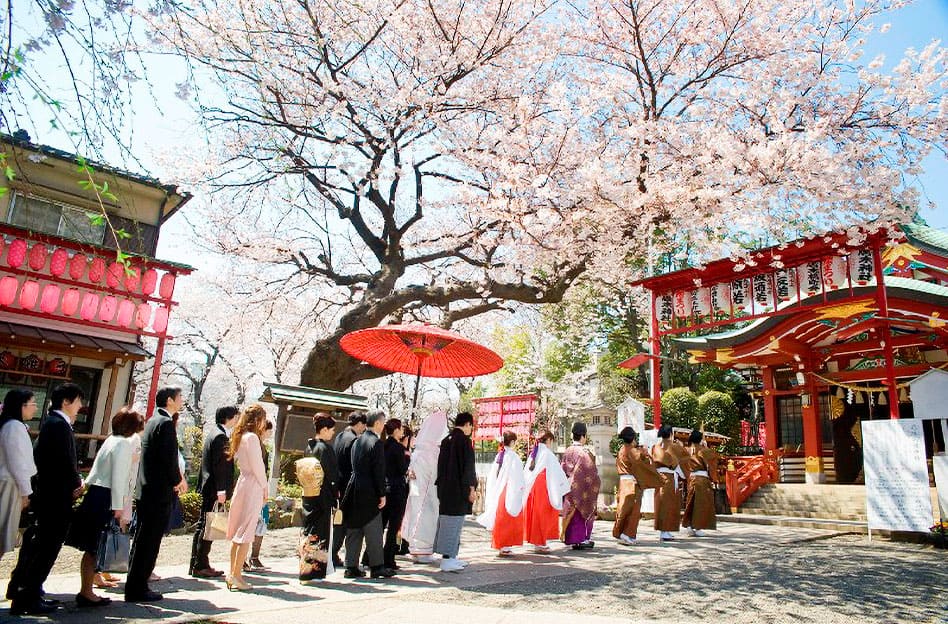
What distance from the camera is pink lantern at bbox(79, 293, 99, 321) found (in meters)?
11.1

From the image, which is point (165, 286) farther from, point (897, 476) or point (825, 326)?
point (825, 326)

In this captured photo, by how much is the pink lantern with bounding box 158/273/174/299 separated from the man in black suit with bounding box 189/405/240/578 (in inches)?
269

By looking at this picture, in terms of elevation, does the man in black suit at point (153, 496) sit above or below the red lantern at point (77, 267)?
below

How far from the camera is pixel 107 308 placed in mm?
11289

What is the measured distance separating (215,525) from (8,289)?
7.90m

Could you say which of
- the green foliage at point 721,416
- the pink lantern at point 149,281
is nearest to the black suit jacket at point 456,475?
the pink lantern at point 149,281

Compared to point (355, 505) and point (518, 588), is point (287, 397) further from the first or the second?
point (518, 588)

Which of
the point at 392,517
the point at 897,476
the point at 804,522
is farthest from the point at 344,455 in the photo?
the point at 804,522

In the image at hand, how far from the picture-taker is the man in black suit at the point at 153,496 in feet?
15.8

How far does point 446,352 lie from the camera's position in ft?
29.0

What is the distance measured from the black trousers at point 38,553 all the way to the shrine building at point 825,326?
1132cm

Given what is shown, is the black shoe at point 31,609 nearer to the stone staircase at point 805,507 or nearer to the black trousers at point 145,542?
the black trousers at point 145,542

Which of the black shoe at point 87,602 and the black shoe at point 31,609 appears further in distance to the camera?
the black shoe at point 87,602

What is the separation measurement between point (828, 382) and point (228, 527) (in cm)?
1591
